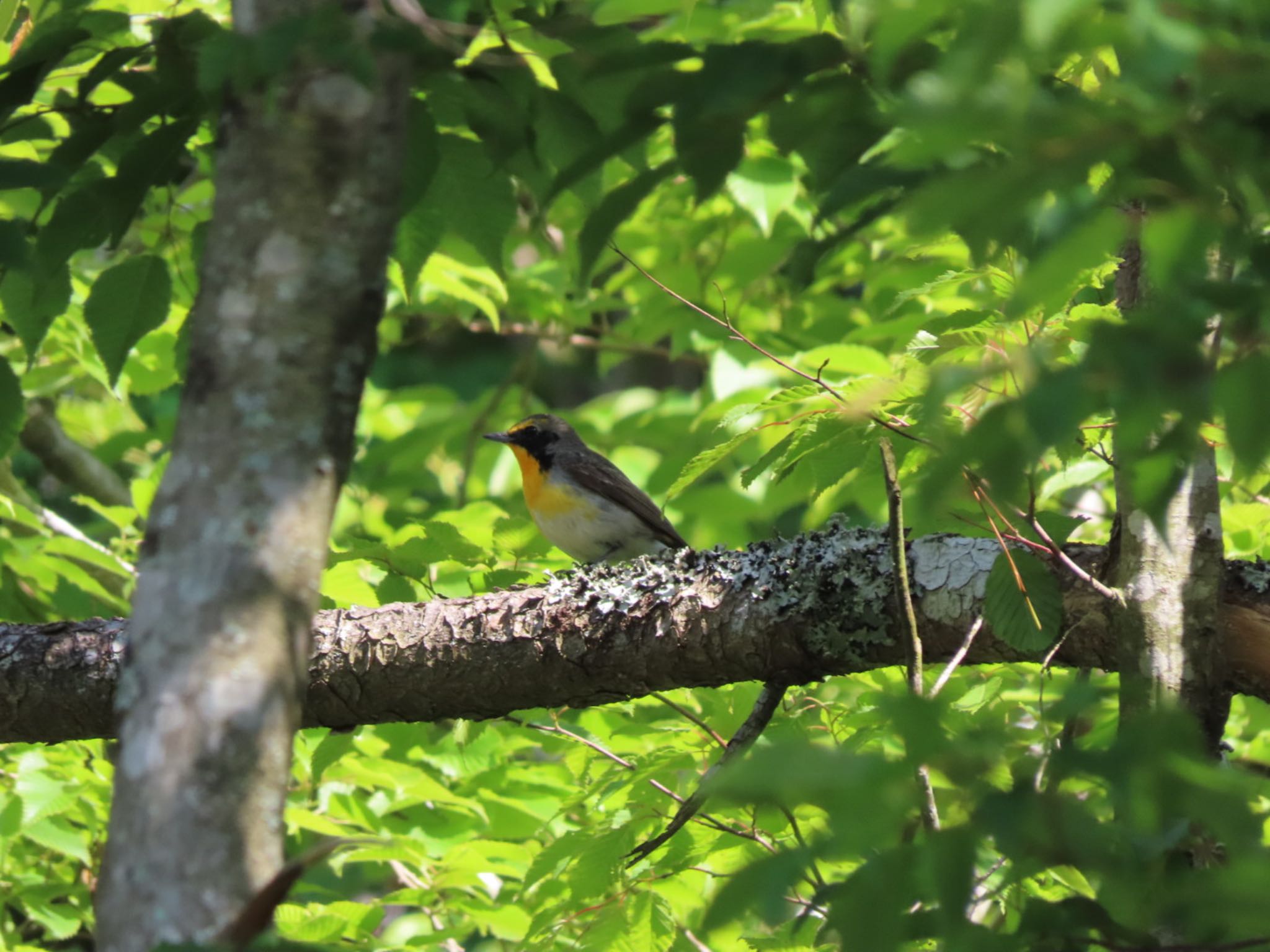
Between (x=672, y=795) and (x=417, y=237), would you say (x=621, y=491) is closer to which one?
(x=672, y=795)

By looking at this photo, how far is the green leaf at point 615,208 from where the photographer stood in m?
1.95

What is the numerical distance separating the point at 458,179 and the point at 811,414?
3.27 ft

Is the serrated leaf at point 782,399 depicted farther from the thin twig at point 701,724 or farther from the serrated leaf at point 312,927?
the serrated leaf at point 312,927

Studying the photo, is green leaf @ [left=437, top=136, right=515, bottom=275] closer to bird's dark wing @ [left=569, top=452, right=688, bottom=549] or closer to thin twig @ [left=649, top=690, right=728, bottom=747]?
thin twig @ [left=649, top=690, right=728, bottom=747]

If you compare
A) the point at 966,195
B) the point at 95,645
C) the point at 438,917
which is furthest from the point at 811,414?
the point at 438,917

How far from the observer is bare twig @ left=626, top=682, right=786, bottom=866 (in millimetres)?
3012

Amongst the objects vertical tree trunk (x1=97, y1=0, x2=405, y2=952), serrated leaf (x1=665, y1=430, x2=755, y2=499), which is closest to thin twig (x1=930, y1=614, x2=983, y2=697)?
serrated leaf (x1=665, y1=430, x2=755, y2=499)

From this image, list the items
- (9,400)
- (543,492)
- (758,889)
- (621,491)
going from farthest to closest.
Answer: (543,492) → (621,491) → (9,400) → (758,889)

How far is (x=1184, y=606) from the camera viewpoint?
274 centimetres

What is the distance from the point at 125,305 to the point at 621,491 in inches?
177

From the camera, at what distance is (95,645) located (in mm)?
3648

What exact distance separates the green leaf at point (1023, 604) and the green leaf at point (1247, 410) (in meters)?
1.46

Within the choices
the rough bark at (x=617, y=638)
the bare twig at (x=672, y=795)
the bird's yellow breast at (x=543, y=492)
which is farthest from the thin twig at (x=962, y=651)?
the bird's yellow breast at (x=543, y=492)

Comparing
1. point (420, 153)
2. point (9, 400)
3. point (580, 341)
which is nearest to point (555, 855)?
point (9, 400)
